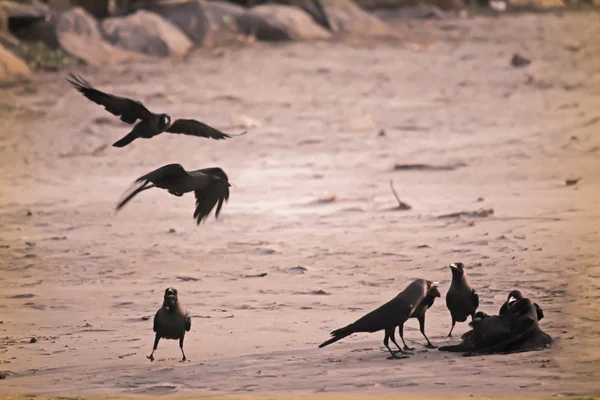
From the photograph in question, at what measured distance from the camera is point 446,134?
13742 mm

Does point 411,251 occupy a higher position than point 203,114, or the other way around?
point 411,251

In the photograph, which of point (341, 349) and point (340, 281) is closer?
point (341, 349)

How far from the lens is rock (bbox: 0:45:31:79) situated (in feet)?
56.9

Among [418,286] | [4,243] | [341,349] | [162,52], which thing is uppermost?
[418,286]

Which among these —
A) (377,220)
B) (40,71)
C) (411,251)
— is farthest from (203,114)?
(411,251)

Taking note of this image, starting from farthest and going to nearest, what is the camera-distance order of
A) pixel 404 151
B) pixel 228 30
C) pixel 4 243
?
1. pixel 228 30
2. pixel 404 151
3. pixel 4 243

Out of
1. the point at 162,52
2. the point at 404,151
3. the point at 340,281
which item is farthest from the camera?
the point at 162,52

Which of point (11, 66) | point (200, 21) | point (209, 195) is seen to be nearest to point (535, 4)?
point (200, 21)

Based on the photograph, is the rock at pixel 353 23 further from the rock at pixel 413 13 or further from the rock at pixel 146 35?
the rock at pixel 146 35

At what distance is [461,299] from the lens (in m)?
6.60

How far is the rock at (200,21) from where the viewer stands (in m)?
22.2

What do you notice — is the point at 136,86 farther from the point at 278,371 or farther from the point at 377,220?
the point at 278,371

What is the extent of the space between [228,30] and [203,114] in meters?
8.17

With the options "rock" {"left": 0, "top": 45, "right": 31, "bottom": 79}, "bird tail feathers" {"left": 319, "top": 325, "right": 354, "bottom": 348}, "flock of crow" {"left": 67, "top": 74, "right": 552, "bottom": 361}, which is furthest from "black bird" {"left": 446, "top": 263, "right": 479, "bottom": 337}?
"rock" {"left": 0, "top": 45, "right": 31, "bottom": 79}
